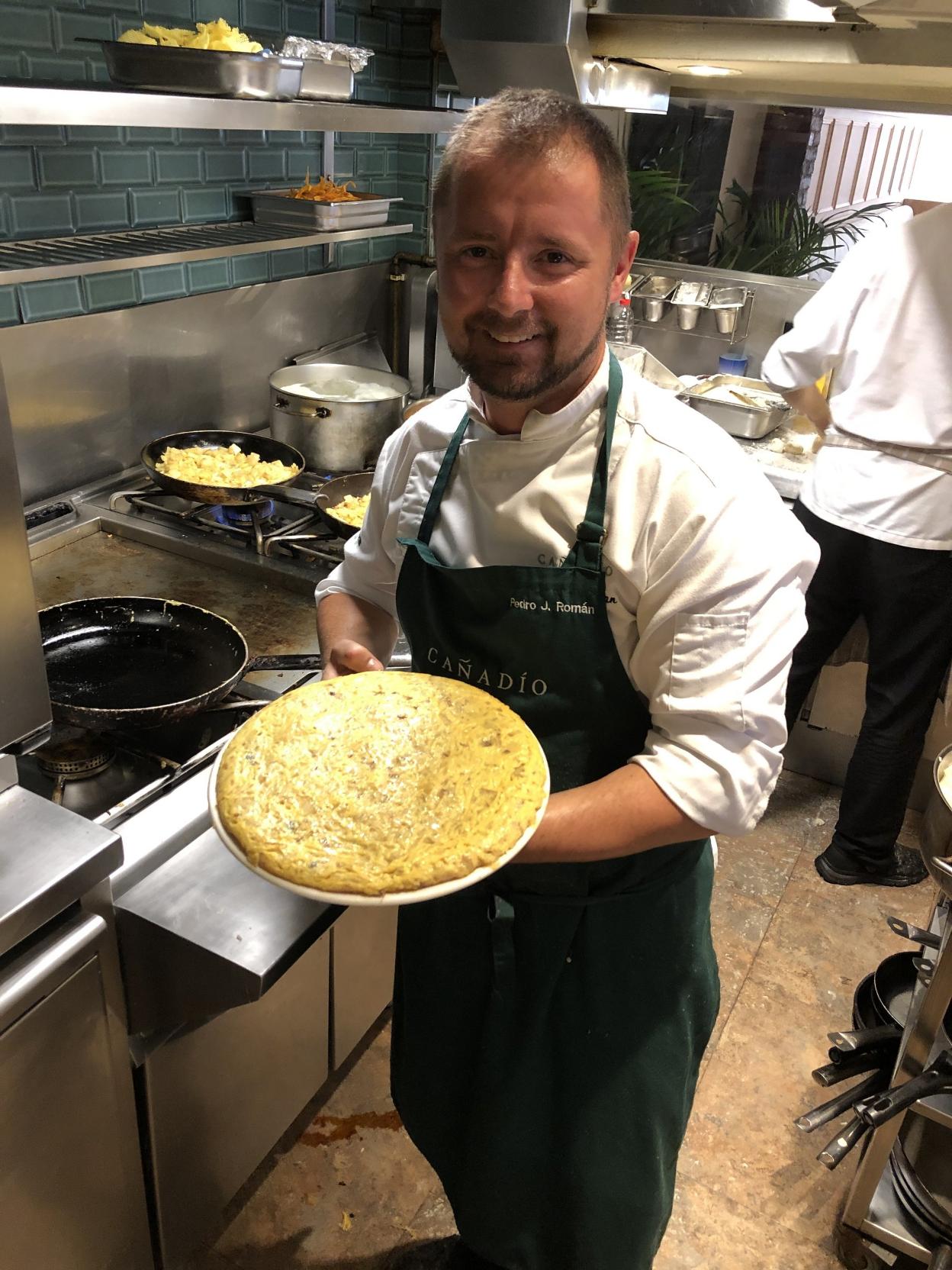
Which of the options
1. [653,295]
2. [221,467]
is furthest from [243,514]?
[653,295]

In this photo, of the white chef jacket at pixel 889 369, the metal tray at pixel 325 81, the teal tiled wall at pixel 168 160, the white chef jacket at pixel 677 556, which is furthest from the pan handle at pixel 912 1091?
the metal tray at pixel 325 81

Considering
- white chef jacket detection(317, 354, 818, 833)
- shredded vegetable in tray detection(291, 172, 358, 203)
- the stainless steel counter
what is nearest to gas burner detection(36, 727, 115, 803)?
the stainless steel counter

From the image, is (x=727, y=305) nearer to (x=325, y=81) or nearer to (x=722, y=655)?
(x=325, y=81)

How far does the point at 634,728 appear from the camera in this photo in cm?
114

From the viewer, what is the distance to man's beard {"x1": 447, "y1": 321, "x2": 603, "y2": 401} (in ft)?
3.44

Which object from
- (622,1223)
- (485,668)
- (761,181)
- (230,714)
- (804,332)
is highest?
(761,181)

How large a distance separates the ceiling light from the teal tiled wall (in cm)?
103

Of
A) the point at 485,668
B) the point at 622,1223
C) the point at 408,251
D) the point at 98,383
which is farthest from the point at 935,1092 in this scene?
the point at 408,251

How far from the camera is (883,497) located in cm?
233

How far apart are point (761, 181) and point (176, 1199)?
11.2 ft

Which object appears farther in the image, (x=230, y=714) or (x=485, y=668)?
(x=230, y=714)

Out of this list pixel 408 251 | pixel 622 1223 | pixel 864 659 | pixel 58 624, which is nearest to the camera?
pixel 622 1223

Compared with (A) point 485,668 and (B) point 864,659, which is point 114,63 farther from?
(B) point 864,659

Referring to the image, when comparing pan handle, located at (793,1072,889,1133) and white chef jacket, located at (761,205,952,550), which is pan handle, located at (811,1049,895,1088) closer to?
pan handle, located at (793,1072,889,1133)
